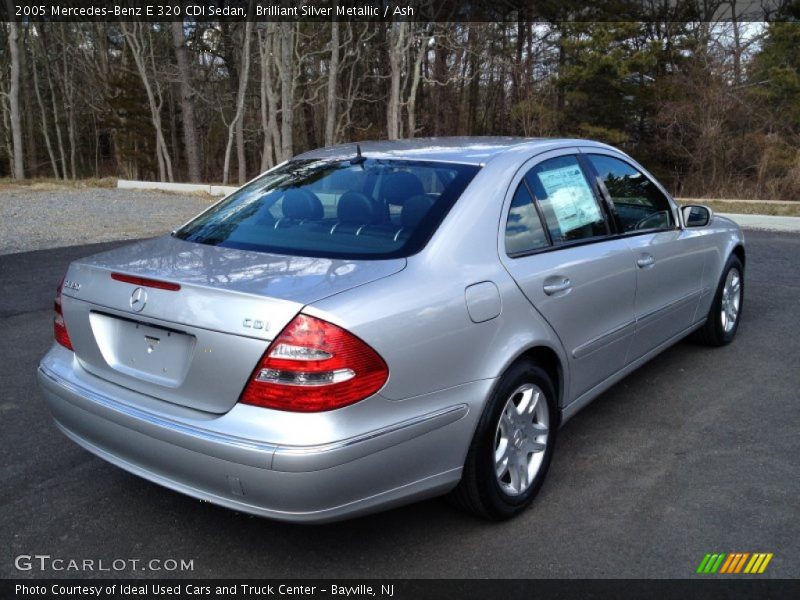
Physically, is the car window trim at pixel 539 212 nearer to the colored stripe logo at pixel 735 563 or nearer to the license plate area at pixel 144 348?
the colored stripe logo at pixel 735 563

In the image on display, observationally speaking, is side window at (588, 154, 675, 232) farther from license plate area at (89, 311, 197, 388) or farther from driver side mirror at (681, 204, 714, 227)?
license plate area at (89, 311, 197, 388)

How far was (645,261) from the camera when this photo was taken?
13.3ft

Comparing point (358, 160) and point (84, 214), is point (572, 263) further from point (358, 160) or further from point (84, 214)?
point (84, 214)

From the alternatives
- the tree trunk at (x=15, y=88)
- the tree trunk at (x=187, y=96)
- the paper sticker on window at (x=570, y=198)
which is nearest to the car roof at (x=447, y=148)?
the paper sticker on window at (x=570, y=198)

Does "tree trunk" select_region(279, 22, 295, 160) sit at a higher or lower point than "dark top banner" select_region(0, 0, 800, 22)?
lower

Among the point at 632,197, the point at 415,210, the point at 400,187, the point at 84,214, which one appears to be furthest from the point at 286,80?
the point at 415,210

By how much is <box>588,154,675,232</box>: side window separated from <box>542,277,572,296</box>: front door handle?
86 centimetres

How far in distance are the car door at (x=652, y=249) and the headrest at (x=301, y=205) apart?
156 centimetres

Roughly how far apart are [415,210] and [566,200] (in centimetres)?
96

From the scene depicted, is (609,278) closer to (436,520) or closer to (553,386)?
(553,386)

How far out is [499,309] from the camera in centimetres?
291

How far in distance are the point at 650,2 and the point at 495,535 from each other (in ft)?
106
